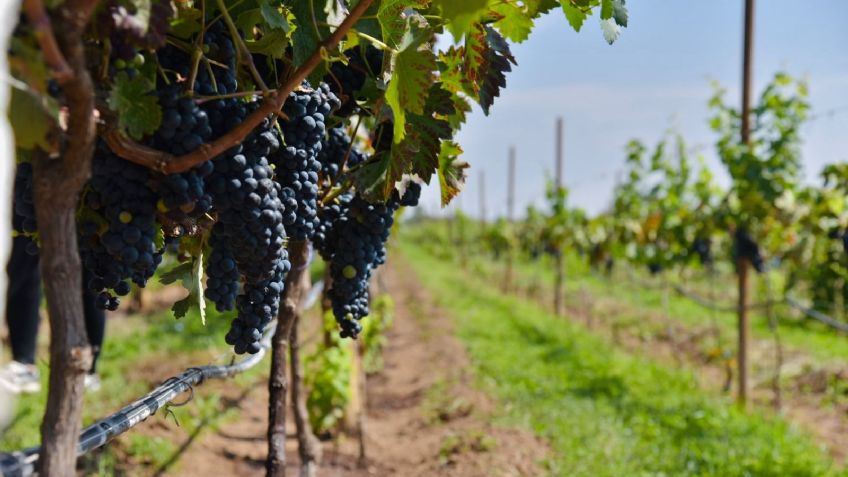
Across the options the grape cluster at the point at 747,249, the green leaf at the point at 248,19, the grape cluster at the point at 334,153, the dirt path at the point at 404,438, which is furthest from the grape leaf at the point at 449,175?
the grape cluster at the point at 747,249

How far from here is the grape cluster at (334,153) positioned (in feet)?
6.66

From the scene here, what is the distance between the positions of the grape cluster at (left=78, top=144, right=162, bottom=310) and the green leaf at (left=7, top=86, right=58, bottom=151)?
0.30 metres

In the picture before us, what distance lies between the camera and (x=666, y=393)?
295 inches

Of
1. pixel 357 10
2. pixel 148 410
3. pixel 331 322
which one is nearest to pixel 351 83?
pixel 357 10

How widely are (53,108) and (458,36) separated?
620mm

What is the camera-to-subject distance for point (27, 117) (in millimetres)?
949

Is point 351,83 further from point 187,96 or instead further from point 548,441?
point 548,441

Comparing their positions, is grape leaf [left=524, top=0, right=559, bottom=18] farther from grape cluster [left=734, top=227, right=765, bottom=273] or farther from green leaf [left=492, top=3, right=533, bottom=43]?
grape cluster [left=734, top=227, right=765, bottom=273]

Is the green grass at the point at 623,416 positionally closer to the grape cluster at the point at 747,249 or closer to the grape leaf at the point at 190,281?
the grape cluster at the point at 747,249

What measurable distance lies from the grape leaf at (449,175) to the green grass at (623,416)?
3.30 m

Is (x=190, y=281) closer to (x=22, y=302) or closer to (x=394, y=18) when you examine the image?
(x=394, y=18)

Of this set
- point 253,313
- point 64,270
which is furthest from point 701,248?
point 64,270

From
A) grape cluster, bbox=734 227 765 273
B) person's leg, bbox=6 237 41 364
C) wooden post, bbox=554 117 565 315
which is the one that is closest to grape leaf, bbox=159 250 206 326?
person's leg, bbox=6 237 41 364

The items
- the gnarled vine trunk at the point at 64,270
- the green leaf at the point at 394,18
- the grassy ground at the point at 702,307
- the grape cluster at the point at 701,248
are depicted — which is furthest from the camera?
the grassy ground at the point at 702,307
